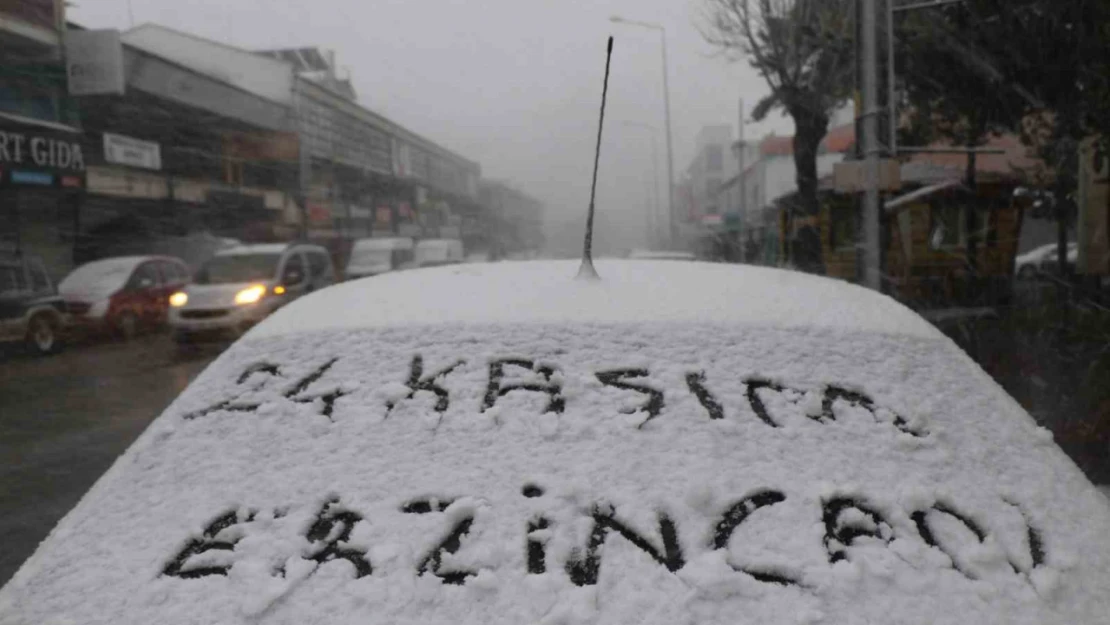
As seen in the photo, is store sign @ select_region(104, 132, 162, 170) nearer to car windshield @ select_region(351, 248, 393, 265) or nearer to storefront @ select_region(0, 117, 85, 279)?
storefront @ select_region(0, 117, 85, 279)

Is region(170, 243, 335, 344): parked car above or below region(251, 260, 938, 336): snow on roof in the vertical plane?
below

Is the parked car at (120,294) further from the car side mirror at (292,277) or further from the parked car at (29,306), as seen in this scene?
the car side mirror at (292,277)

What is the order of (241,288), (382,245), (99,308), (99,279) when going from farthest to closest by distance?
(382,245), (99,279), (99,308), (241,288)

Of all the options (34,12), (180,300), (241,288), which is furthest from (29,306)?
(34,12)

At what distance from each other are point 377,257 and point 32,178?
7.61 m

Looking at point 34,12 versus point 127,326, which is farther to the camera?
point 34,12

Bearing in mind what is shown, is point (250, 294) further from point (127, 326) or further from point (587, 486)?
point (587, 486)

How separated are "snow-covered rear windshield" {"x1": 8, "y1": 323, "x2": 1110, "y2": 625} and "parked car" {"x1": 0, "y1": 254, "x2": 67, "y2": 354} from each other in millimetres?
14249

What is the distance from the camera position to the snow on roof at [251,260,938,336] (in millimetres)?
1971

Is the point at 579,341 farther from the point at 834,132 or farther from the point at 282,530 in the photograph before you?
the point at 834,132

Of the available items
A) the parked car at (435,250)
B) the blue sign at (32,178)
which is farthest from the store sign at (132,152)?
the parked car at (435,250)

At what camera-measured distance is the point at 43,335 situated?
1486 centimetres

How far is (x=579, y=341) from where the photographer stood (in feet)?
6.09

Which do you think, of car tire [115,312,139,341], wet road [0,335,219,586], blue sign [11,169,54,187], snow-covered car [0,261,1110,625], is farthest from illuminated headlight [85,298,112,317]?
snow-covered car [0,261,1110,625]
